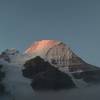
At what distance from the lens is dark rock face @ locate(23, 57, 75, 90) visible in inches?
975

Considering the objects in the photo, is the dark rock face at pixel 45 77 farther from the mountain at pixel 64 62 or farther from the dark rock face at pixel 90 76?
the dark rock face at pixel 90 76

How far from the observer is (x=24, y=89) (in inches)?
930

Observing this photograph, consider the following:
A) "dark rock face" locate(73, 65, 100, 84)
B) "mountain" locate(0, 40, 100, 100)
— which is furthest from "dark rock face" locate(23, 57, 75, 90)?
"dark rock face" locate(73, 65, 100, 84)

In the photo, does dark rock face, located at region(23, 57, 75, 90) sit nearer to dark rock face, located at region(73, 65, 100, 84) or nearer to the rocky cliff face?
the rocky cliff face

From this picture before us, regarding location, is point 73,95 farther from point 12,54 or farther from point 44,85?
point 12,54

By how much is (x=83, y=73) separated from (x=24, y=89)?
37.3ft

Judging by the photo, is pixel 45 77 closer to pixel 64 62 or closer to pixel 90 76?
pixel 90 76

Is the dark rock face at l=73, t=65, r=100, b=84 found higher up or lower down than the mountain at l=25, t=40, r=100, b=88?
lower down

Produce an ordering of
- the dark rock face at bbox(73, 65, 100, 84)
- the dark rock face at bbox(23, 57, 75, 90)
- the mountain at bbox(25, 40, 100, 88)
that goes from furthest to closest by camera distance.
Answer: the dark rock face at bbox(73, 65, 100, 84)
the mountain at bbox(25, 40, 100, 88)
the dark rock face at bbox(23, 57, 75, 90)

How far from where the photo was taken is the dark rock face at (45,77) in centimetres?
2477

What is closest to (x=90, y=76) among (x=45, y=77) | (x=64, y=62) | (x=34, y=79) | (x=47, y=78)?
(x=45, y=77)

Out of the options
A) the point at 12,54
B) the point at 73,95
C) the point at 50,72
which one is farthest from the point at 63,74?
the point at 12,54

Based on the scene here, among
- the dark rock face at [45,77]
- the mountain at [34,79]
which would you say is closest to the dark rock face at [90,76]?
the mountain at [34,79]

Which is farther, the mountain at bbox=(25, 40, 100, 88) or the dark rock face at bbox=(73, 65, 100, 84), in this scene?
the dark rock face at bbox=(73, 65, 100, 84)
